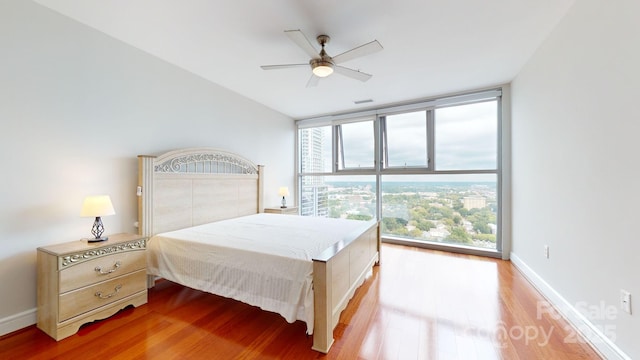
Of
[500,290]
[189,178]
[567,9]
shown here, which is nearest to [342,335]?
[500,290]

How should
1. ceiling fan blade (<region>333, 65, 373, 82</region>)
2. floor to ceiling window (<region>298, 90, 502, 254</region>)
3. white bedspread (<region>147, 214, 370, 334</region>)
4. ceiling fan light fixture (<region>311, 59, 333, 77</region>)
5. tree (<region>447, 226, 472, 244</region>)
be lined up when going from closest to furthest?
1. white bedspread (<region>147, 214, 370, 334</region>)
2. ceiling fan light fixture (<region>311, 59, 333, 77</region>)
3. ceiling fan blade (<region>333, 65, 373, 82</region>)
4. floor to ceiling window (<region>298, 90, 502, 254</region>)
5. tree (<region>447, 226, 472, 244</region>)

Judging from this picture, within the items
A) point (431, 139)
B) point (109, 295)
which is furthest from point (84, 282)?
point (431, 139)

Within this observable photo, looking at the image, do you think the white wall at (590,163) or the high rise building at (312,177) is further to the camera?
the high rise building at (312,177)

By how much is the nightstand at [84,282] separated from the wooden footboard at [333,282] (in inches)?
71.9

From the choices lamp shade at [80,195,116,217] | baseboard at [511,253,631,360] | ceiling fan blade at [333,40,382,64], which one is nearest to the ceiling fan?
ceiling fan blade at [333,40,382,64]

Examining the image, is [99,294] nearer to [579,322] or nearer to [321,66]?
[321,66]

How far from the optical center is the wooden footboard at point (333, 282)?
1.70 meters

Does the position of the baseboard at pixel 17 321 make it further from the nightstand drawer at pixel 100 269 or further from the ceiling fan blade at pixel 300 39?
the ceiling fan blade at pixel 300 39

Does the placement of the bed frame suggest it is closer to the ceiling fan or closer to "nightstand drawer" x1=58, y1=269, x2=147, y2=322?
"nightstand drawer" x1=58, y1=269, x2=147, y2=322

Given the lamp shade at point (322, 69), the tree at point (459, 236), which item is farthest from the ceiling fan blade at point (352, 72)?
the tree at point (459, 236)

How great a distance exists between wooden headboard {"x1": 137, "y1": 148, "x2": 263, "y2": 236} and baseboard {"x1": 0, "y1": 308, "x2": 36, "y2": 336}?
96cm

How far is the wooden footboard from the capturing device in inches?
67.1

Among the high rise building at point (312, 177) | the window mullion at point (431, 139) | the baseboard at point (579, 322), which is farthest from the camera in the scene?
the high rise building at point (312, 177)

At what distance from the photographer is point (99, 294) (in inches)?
81.1
